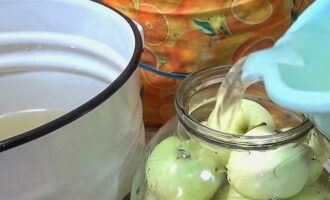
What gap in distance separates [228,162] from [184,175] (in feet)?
0.11

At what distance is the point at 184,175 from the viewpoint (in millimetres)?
496

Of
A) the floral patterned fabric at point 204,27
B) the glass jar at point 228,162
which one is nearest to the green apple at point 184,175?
the glass jar at point 228,162

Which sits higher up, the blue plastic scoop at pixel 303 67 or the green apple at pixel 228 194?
the blue plastic scoop at pixel 303 67

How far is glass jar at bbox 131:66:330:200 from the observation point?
47 centimetres

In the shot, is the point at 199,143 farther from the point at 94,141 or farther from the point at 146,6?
the point at 146,6

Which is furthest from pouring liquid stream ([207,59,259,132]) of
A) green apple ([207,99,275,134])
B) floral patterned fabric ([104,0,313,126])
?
floral patterned fabric ([104,0,313,126])

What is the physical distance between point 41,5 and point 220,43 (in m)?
0.17

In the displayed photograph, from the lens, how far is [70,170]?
484mm

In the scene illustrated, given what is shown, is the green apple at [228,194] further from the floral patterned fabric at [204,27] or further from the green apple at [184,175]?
the floral patterned fabric at [204,27]

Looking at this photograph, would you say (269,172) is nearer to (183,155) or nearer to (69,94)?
(183,155)

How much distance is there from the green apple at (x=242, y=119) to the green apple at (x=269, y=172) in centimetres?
3

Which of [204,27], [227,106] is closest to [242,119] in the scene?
[227,106]

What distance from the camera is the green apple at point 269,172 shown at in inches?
18.4

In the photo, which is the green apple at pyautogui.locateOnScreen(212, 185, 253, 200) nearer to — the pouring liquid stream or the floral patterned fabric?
the pouring liquid stream
